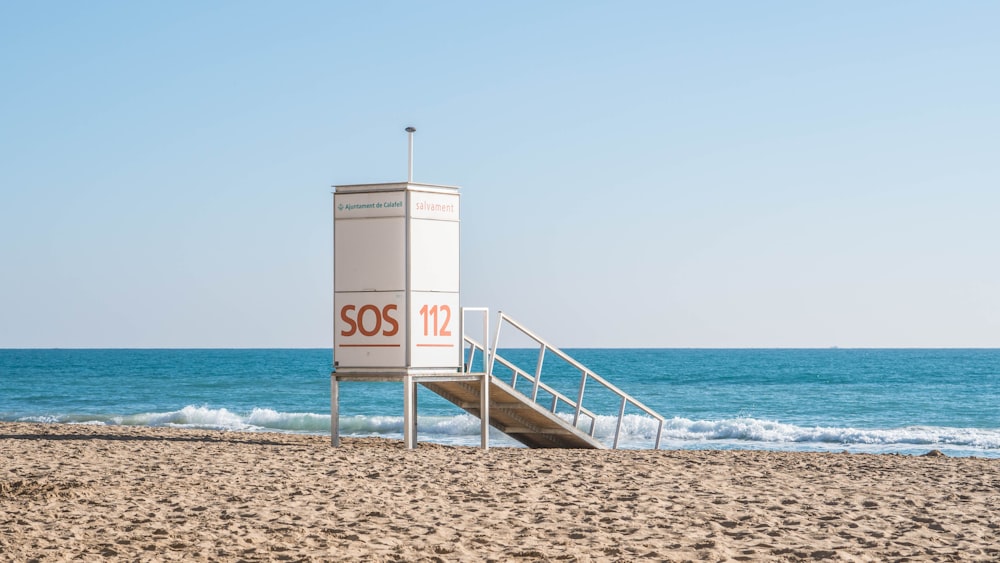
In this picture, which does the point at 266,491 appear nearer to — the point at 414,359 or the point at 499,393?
the point at 414,359

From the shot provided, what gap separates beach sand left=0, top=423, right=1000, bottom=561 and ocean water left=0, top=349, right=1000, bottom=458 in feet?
35.9

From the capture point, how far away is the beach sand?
25.9ft

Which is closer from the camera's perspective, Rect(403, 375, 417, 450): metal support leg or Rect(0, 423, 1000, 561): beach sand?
Rect(0, 423, 1000, 561): beach sand

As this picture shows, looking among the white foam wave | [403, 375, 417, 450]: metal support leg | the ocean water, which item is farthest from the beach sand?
the white foam wave

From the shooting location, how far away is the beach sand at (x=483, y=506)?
7.89 m

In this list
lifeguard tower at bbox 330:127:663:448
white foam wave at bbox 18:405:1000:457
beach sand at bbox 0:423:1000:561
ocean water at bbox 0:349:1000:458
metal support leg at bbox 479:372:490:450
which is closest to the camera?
beach sand at bbox 0:423:1000:561

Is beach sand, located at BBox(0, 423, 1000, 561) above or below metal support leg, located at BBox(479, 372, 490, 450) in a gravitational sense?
below

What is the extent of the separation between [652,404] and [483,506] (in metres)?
36.1

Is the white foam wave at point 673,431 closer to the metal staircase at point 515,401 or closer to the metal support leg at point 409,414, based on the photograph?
the metal staircase at point 515,401

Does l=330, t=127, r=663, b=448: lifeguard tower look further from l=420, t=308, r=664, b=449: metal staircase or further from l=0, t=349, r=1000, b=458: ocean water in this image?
l=0, t=349, r=1000, b=458: ocean water

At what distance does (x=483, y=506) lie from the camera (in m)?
9.70

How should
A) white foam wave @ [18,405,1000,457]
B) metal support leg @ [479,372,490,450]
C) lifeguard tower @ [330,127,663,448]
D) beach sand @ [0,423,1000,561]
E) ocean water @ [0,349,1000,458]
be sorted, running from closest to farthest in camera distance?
beach sand @ [0,423,1000,561] → lifeguard tower @ [330,127,663,448] → metal support leg @ [479,372,490,450] → white foam wave @ [18,405,1000,457] → ocean water @ [0,349,1000,458]

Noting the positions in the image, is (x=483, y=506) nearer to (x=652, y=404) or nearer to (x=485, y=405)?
(x=485, y=405)

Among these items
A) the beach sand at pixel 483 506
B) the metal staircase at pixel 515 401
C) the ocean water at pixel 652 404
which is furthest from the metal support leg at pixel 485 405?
the ocean water at pixel 652 404
